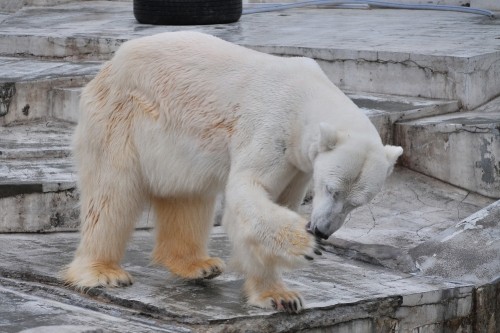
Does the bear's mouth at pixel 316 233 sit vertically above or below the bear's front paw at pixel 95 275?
above

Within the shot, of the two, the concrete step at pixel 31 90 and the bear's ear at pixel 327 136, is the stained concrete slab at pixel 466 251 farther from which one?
the concrete step at pixel 31 90

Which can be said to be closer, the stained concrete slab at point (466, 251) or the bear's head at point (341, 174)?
the bear's head at point (341, 174)

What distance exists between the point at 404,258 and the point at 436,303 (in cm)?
47

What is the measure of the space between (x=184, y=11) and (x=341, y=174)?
17.7 ft

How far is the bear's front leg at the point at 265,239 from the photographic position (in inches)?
154

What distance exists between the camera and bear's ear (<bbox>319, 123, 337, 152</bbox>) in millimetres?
3822

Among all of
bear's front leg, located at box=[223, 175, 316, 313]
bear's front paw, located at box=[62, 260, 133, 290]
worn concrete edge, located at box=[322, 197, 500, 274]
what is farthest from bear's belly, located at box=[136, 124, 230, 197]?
worn concrete edge, located at box=[322, 197, 500, 274]

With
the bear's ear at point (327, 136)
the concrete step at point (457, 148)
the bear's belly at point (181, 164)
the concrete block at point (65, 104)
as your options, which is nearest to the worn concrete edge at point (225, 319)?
the bear's belly at point (181, 164)

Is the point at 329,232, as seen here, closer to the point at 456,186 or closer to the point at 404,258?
the point at 404,258

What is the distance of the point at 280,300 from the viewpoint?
14.0ft

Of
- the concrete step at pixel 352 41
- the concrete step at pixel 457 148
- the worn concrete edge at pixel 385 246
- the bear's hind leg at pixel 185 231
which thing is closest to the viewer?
the bear's hind leg at pixel 185 231

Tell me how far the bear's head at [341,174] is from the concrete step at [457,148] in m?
2.46

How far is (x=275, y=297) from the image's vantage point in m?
4.29

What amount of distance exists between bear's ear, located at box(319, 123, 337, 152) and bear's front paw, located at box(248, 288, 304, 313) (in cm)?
73
